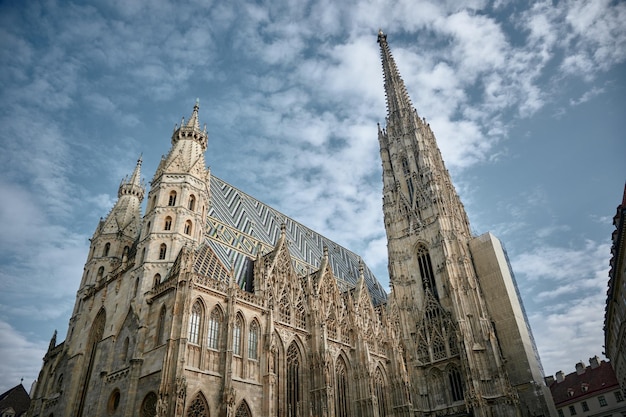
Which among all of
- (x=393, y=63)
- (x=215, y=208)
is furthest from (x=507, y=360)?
(x=393, y=63)

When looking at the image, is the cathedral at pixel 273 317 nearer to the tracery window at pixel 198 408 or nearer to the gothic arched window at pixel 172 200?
the tracery window at pixel 198 408

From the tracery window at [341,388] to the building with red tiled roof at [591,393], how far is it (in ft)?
82.4

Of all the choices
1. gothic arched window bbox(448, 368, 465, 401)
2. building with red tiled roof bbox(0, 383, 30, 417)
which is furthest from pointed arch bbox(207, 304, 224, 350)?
building with red tiled roof bbox(0, 383, 30, 417)

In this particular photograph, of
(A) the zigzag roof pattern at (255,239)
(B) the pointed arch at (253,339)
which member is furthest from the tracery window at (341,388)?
(B) the pointed arch at (253,339)

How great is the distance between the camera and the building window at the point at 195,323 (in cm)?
2227

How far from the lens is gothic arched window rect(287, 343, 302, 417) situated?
26.3 metres

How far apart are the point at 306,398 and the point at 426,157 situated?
30.2 metres

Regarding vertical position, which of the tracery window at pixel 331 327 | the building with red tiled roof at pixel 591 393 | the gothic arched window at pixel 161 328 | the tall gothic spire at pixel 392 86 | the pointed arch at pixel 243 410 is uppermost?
the tall gothic spire at pixel 392 86

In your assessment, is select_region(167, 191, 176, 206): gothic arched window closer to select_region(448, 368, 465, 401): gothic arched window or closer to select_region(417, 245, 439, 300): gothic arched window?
select_region(417, 245, 439, 300): gothic arched window

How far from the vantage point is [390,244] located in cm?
4578

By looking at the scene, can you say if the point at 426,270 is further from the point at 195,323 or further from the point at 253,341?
the point at 195,323

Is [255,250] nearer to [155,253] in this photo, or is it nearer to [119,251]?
[155,253]

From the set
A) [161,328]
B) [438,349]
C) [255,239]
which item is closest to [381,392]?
[438,349]

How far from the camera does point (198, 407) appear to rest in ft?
67.6
